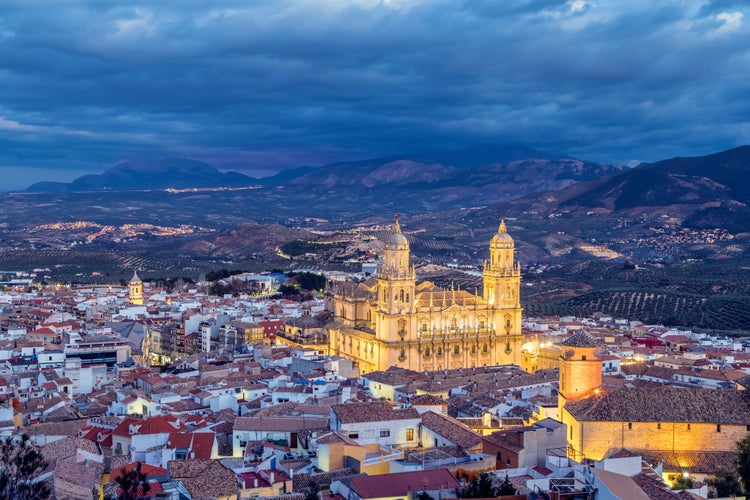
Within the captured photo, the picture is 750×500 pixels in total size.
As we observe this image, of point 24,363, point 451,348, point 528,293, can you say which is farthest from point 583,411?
point 528,293

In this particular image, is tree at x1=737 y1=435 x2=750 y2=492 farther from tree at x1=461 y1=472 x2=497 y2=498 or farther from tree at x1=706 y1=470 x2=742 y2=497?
tree at x1=461 y1=472 x2=497 y2=498

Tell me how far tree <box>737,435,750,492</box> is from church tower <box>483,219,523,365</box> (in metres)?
29.3

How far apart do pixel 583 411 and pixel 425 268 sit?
94772 millimetres

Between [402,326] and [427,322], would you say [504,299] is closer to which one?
[427,322]

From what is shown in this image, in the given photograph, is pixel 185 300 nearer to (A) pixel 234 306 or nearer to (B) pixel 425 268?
(A) pixel 234 306

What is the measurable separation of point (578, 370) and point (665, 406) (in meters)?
3.36

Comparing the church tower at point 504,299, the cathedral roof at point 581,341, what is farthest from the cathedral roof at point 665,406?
the church tower at point 504,299

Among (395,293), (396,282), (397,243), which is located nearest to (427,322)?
(395,293)

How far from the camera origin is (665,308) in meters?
89.5

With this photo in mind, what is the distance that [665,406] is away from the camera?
96.2ft

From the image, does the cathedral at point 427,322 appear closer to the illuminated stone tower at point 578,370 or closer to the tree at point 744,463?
the illuminated stone tower at point 578,370

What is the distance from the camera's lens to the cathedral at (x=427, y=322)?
53250 millimetres

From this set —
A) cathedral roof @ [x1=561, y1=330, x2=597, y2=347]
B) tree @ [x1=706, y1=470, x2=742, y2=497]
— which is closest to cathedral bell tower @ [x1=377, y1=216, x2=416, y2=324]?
cathedral roof @ [x1=561, y1=330, x2=597, y2=347]

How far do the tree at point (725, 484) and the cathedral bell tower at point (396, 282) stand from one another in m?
28.1
